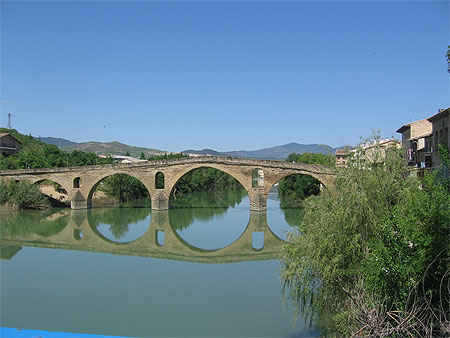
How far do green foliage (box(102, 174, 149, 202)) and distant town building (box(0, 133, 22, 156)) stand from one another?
44.2ft

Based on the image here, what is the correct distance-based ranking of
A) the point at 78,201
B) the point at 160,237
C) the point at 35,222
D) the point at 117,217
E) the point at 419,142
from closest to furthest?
1. the point at 419,142
2. the point at 160,237
3. the point at 35,222
4. the point at 117,217
5. the point at 78,201

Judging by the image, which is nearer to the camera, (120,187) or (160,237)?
(160,237)

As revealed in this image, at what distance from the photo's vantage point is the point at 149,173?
26.5 meters

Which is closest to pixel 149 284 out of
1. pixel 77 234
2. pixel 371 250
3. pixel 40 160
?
pixel 371 250

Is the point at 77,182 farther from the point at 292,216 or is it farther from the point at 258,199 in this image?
the point at 292,216

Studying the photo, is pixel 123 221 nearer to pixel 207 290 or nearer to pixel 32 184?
pixel 32 184

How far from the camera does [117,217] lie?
24969 millimetres

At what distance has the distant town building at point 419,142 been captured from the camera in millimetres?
16172

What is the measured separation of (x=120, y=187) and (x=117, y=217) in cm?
689

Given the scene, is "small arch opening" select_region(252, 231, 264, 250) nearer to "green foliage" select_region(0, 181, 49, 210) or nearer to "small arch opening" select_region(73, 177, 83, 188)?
"small arch opening" select_region(73, 177, 83, 188)

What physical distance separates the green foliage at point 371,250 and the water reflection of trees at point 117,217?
43.6 feet

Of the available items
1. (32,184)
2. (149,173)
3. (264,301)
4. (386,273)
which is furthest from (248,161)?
(386,273)

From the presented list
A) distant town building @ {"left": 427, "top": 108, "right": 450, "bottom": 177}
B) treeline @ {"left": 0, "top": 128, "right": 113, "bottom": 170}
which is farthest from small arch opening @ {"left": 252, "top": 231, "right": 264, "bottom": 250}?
treeline @ {"left": 0, "top": 128, "right": 113, "bottom": 170}

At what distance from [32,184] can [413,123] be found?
21.7 metres
